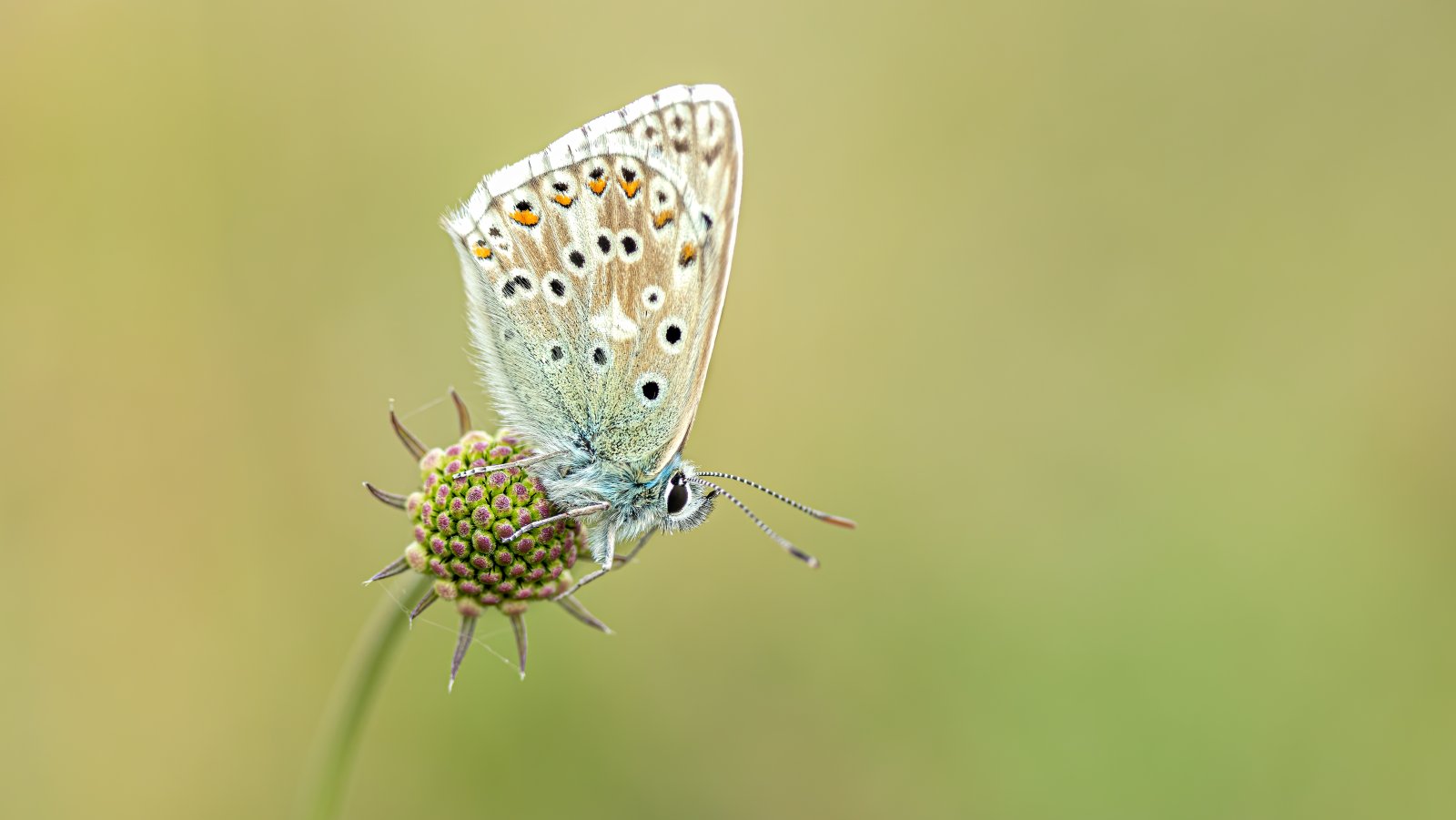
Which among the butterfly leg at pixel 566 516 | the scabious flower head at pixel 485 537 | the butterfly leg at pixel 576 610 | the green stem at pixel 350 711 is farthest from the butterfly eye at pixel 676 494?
the green stem at pixel 350 711

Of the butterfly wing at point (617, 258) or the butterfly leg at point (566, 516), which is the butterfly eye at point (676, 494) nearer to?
the butterfly wing at point (617, 258)

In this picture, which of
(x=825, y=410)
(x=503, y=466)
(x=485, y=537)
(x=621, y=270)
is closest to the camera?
(x=485, y=537)

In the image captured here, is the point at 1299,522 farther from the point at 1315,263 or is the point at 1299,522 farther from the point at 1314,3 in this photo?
the point at 1314,3

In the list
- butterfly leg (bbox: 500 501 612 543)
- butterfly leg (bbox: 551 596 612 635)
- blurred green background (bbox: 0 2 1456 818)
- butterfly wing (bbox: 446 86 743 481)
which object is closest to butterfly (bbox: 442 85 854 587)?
butterfly wing (bbox: 446 86 743 481)

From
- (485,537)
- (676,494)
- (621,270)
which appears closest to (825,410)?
(676,494)

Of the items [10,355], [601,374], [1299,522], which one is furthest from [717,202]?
[1299,522]

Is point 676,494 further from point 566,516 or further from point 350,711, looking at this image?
point 350,711
